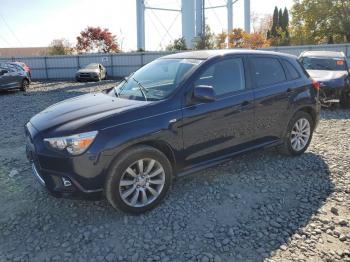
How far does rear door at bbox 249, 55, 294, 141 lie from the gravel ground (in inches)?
24.0

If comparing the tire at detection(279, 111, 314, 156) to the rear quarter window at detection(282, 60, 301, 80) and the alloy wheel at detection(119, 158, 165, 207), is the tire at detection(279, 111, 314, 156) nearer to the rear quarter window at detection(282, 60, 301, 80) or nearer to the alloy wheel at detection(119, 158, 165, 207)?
the rear quarter window at detection(282, 60, 301, 80)

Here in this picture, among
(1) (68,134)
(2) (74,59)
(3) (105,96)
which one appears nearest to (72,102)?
(3) (105,96)

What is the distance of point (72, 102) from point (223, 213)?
2386mm

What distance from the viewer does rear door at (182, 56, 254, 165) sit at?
4.24m

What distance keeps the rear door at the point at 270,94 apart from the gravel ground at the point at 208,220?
61 centimetres

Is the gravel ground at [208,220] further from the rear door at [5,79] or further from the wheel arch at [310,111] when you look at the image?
the rear door at [5,79]

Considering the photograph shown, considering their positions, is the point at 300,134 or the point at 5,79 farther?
the point at 5,79

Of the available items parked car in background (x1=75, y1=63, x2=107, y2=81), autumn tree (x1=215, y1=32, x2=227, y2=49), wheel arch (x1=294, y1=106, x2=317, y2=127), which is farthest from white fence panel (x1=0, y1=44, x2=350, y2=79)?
wheel arch (x1=294, y1=106, x2=317, y2=127)

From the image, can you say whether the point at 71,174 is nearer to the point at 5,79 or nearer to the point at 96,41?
the point at 5,79

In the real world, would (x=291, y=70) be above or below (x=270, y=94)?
above

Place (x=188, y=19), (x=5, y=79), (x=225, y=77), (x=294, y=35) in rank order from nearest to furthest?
(x=225, y=77), (x=5, y=79), (x=188, y=19), (x=294, y=35)

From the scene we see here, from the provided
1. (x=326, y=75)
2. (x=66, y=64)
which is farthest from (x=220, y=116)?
(x=66, y=64)

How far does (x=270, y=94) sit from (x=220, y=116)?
A: 1.05 meters

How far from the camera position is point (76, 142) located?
357 centimetres
